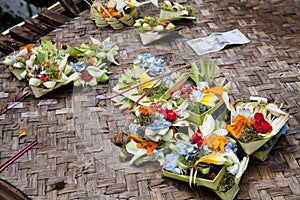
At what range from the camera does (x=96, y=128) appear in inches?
50.9

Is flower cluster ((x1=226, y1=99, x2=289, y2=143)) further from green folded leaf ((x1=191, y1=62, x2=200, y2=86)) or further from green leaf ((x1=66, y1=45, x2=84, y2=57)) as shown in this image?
green leaf ((x1=66, y1=45, x2=84, y2=57))

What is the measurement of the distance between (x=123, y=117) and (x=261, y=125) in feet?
1.19

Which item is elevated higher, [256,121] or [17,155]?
[256,121]

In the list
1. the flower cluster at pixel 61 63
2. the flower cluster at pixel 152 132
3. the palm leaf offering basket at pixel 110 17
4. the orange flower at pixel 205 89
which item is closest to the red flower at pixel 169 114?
the flower cluster at pixel 152 132

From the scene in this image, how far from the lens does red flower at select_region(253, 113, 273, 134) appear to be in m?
1.17

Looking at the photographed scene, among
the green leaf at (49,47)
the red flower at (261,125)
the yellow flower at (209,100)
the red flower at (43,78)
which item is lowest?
the red flower at (43,78)

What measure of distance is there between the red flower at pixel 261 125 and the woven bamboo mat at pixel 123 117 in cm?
9

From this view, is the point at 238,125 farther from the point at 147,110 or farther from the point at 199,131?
the point at 147,110

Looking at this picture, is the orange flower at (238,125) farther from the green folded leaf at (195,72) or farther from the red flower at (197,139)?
the green folded leaf at (195,72)

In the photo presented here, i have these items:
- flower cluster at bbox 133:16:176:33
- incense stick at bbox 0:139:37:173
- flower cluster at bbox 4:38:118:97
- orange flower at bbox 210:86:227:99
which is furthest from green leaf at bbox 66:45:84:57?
orange flower at bbox 210:86:227:99

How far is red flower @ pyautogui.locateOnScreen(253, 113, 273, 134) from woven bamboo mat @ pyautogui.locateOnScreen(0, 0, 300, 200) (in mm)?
88

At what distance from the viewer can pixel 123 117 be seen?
131cm

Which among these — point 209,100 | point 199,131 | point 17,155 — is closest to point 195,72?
point 209,100

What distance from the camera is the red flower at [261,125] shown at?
1175 millimetres
